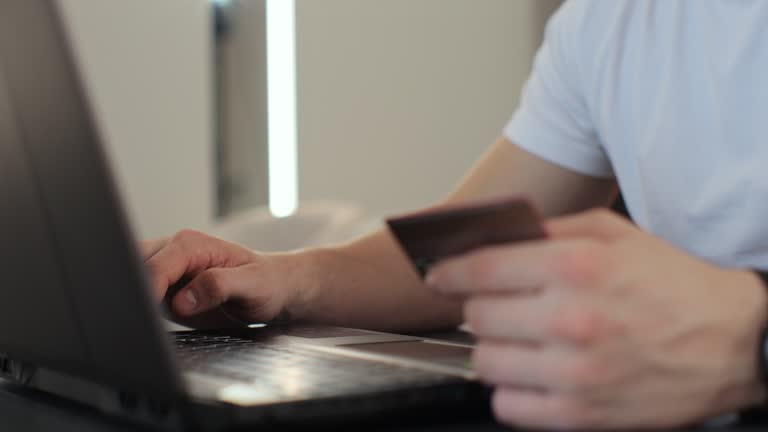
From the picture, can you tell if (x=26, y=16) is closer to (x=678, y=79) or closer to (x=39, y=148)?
(x=39, y=148)

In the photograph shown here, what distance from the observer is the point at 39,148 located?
1.43ft

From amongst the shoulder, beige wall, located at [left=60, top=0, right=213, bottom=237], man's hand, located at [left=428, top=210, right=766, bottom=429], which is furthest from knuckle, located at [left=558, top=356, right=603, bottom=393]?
beige wall, located at [left=60, top=0, right=213, bottom=237]

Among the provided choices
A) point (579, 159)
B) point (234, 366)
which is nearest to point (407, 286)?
point (579, 159)

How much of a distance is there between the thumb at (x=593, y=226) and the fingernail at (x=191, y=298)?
457mm

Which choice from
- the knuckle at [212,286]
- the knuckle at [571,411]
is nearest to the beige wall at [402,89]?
the knuckle at [212,286]

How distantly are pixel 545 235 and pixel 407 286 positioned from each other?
583 millimetres

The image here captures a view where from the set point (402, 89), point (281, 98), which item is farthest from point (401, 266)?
point (402, 89)

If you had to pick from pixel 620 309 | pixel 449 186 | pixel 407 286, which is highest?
pixel 620 309

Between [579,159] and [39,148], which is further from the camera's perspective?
[579,159]

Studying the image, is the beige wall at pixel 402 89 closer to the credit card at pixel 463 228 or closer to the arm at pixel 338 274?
the arm at pixel 338 274

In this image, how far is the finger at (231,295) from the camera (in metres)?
0.82

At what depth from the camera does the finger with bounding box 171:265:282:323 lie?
0.82 meters

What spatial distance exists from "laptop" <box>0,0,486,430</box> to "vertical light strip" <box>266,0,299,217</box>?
3.03 metres

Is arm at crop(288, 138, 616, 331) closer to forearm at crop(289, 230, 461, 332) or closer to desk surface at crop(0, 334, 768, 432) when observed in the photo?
forearm at crop(289, 230, 461, 332)
